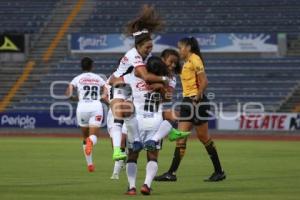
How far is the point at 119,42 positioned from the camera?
4616 centimetres

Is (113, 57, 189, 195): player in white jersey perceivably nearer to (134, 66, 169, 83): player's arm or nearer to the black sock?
(134, 66, 169, 83): player's arm

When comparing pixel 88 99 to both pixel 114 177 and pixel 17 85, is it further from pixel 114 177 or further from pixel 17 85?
pixel 17 85

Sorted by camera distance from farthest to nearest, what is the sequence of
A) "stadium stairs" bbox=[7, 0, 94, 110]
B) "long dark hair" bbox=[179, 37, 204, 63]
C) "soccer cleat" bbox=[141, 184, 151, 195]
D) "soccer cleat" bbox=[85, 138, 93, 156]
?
"stadium stairs" bbox=[7, 0, 94, 110], "soccer cleat" bbox=[85, 138, 93, 156], "long dark hair" bbox=[179, 37, 204, 63], "soccer cleat" bbox=[141, 184, 151, 195]

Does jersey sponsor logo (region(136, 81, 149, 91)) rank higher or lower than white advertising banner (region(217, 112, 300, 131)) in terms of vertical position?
higher

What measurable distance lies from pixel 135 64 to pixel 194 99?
3.41 metres

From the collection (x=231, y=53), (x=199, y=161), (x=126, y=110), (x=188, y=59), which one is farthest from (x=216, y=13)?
(x=126, y=110)

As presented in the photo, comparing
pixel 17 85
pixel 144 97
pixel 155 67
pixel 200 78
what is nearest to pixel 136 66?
pixel 155 67

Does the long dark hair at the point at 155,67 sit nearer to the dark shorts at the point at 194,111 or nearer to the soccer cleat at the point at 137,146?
the soccer cleat at the point at 137,146

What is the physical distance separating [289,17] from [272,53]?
2283mm

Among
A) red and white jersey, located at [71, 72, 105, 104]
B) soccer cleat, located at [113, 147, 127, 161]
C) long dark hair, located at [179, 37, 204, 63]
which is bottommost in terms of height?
soccer cleat, located at [113, 147, 127, 161]

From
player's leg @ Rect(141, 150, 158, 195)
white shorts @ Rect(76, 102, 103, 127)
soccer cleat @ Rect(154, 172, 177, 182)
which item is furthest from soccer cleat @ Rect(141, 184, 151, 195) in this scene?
white shorts @ Rect(76, 102, 103, 127)

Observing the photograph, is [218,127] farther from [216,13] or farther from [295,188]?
[295,188]

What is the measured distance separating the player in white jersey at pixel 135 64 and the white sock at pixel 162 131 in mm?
286

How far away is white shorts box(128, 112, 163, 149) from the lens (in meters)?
12.1
